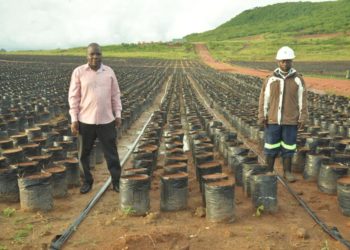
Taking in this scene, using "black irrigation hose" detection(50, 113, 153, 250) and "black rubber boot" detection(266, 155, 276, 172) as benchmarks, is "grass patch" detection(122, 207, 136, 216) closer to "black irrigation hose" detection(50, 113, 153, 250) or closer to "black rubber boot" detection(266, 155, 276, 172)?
"black irrigation hose" detection(50, 113, 153, 250)

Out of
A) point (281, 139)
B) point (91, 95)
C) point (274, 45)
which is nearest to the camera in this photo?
point (91, 95)

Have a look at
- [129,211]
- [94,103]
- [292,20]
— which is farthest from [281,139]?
[292,20]

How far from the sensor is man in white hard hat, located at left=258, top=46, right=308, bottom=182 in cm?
534

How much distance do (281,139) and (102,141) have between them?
2.34 m

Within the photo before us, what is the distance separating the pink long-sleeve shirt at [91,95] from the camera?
486cm

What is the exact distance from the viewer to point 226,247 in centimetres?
373

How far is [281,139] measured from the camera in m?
5.66

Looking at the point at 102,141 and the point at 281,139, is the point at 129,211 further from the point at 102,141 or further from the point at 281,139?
the point at 281,139

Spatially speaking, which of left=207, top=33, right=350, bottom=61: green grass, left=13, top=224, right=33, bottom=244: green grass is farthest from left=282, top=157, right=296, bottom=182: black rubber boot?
left=207, top=33, right=350, bottom=61: green grass

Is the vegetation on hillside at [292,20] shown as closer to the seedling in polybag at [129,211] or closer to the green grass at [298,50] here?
the green grass at [298,50]

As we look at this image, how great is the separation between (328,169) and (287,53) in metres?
1.52

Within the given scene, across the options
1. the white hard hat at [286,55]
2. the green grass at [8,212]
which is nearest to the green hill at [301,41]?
the white hard hat at [286,55]

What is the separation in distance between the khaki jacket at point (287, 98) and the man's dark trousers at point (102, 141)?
2048mm

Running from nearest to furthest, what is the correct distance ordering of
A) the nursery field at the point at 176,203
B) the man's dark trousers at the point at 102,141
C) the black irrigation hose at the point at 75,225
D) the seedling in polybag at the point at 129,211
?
the black irrigation hose at the point at 75,225 < the nursery field at the point at 176,203 < the seedling in polybag at the point at 129,211 < the man's dark trousers at the point at 102,141
